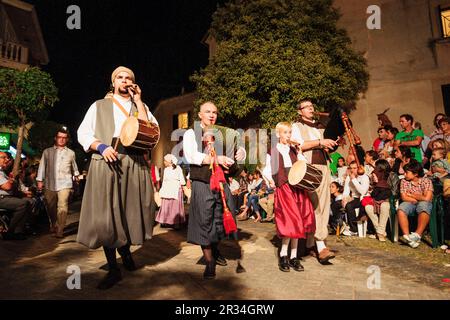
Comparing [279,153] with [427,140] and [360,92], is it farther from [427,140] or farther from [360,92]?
[360,92]

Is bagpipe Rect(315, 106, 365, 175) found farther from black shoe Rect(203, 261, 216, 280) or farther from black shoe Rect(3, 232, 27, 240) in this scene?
black shoe Rect(3, 232, 27, 240)

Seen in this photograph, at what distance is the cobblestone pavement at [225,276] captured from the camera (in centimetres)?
319

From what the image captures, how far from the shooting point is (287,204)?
4262 millimetres

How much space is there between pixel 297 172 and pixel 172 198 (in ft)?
16.5

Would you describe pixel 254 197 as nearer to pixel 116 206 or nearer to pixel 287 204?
pixel 287 204

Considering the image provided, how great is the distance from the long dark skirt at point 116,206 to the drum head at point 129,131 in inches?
9.6

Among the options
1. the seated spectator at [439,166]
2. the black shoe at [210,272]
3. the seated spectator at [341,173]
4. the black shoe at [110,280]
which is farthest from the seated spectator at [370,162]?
the black shoe at [110,280]

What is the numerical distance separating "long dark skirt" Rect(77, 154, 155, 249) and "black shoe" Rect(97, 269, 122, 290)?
29 cm

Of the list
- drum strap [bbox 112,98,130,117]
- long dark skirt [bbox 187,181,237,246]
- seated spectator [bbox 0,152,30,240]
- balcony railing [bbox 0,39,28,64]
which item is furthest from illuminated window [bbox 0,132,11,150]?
long dark skirt [bbox 187,181,237,246]

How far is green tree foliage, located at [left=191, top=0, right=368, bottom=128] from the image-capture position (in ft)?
44.1

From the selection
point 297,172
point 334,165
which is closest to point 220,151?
point 297,172

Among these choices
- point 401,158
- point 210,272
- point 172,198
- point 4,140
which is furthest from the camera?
point 4,140
